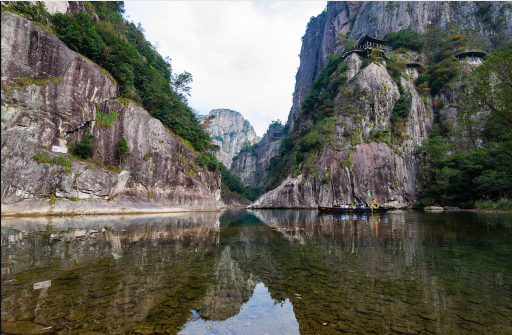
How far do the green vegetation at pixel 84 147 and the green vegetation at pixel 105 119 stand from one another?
227 centimetres

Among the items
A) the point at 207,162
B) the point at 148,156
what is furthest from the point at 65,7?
the point at 207,162

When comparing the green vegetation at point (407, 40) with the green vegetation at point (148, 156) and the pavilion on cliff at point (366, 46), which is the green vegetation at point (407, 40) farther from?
the green vegetation at point (148, 156)

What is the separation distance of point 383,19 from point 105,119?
65584 millimetres

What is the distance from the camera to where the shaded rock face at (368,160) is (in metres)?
40.2

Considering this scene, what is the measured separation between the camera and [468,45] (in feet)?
158

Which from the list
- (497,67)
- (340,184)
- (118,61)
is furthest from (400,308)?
(340,184)

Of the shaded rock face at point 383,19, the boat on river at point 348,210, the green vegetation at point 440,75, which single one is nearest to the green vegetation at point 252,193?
the shaded rock face at point 383,19

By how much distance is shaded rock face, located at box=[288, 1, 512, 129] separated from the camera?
53.1 m

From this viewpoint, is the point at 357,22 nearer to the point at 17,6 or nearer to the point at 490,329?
the point at 17,6

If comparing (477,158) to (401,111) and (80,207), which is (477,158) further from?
(80,207)

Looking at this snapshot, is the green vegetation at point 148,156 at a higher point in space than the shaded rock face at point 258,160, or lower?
lower

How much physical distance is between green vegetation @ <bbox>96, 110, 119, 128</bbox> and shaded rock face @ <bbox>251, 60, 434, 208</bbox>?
30322mm

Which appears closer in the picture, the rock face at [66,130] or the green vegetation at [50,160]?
the rock face at [66,130]

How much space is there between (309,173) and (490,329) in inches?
1617
